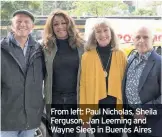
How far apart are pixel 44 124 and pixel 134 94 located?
1.49 m

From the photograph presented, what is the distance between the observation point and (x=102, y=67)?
3164 millimetres

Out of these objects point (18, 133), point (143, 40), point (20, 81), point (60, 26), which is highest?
point (60, 26)

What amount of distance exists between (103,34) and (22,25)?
0.83 metres

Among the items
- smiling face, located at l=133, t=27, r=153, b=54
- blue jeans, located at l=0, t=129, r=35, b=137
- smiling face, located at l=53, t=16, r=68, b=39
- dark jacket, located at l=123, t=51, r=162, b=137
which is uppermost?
smiling face, located at l=53, t=16, r=68, b=39

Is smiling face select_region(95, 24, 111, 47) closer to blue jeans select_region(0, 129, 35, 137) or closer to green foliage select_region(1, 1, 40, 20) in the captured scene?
blue jeans select_region(0, 129, 35, 137)

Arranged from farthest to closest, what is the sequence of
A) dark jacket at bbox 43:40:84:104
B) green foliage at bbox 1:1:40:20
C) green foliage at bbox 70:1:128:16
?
green foliage at bbox 70:1:128:16 → green foliage at bbox 1:1:40:20 → dark jacket at bbox 43:40:84:104

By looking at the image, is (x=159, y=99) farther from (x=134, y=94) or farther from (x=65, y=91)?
(x=65, y=91)

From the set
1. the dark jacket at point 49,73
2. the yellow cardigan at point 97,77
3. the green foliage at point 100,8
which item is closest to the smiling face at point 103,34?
the yellow cardigan at point 97,77

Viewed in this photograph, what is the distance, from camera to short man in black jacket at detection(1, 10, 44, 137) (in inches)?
109

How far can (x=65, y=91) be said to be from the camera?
10.3ft

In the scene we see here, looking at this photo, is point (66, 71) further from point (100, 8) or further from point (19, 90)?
point (100, 8)

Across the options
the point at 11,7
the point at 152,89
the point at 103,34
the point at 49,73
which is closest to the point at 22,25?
the point at 49,73

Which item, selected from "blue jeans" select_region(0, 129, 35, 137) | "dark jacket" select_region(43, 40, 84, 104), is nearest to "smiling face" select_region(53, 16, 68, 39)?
"dark jacket" select_region(43, 40, 84, 104)

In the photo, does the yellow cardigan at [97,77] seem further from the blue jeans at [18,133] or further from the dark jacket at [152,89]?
the blue jeans at [18,133]
